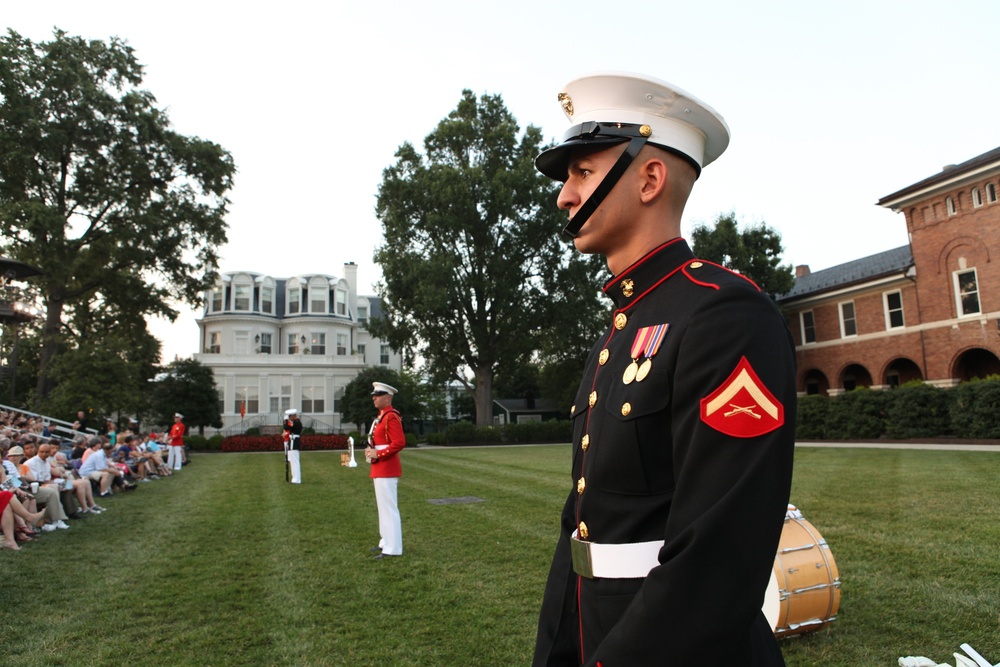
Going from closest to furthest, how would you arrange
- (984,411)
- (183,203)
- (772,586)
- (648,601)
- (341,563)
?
(648,601), (772,586), (341,563), (984,411), (183,203)

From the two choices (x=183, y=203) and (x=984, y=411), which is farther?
(x=183, y=203)

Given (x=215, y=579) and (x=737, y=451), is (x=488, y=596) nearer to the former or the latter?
(x=215, y=579)

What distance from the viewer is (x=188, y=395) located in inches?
1841

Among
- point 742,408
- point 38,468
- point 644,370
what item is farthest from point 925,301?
point 742,408

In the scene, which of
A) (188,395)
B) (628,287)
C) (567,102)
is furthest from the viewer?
(188,395)

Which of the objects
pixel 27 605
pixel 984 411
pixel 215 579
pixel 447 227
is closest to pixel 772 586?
pixel 215 579

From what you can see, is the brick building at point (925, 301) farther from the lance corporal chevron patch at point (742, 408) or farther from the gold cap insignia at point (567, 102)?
the lance corporal chevron patch at point (742, 408)

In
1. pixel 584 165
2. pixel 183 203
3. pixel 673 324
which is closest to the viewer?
pixel 673 324

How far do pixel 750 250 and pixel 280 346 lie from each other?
40.2m

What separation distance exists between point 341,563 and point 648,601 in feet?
24.7

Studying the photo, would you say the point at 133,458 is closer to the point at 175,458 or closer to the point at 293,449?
the point at 175,458

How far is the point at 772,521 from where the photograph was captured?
146cm

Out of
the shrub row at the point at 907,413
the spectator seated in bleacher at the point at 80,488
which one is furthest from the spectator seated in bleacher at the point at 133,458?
the shrub row at the point at 907,413

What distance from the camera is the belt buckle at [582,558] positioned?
1885 mm
